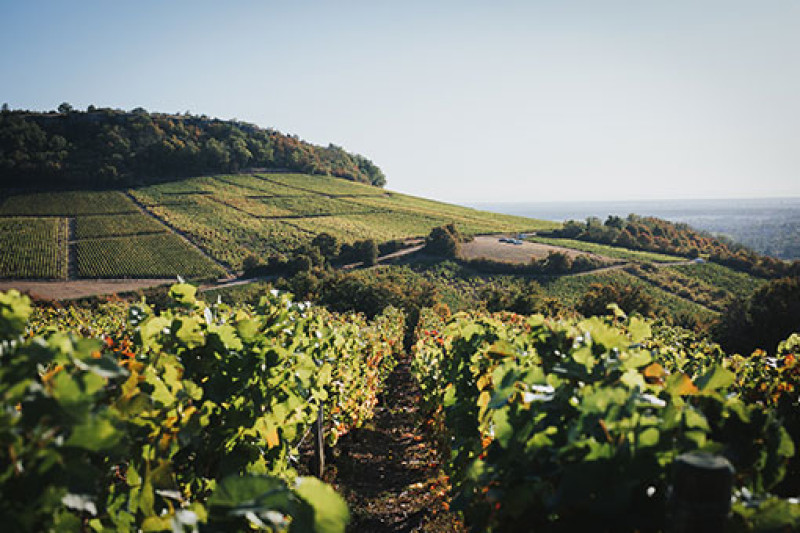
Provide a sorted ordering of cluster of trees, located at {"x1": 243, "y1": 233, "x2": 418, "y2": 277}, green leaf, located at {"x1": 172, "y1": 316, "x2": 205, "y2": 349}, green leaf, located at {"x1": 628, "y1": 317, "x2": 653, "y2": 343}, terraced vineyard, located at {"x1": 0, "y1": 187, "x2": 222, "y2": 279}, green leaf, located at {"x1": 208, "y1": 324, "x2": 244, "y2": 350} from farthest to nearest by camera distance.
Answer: cluster of trees, located at {"x1": 243, "y1": 233, "x2": 418, "y2": 277}
terraced vineyard, located at {"x1": 0, "y1": 187, "x2": 222, "y2": 279}
green leaf, located at {"x1": 208, "y1": 324, "x2": 244, "y2": 350}
green leaf, located at {"x1": 172, "y1": 316, "x2": 205, "y2": 349}
green leaf, located at {"x1": 628, "y1": 317, "x2": 653, "y2": 343}

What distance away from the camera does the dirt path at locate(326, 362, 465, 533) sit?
19.9 ft

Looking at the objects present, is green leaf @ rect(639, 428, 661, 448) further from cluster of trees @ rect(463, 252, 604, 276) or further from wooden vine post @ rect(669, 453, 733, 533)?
cluster of trees @ rect(463, 252, 604, 276)

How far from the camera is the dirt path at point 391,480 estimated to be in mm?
6070

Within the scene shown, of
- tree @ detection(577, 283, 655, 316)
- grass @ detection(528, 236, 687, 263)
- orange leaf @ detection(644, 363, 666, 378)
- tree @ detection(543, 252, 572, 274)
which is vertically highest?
orange leaf @ detection(644, 363, 666, 378)

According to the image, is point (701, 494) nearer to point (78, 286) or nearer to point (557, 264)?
point (78, 286)

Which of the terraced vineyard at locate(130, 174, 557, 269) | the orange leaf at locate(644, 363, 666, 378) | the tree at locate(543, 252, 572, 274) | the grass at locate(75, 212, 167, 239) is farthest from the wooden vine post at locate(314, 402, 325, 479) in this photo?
the grass at locate(75, 212, 167, 239)

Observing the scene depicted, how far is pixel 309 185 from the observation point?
92250 mm

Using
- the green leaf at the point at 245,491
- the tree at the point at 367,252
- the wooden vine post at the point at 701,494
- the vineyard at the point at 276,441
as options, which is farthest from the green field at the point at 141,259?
the wooden vine post at the point at 701,494

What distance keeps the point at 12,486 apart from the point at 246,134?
10899cm

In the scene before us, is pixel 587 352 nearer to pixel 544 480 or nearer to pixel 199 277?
pixel 544 480

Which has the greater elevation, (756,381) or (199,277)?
(756,381)

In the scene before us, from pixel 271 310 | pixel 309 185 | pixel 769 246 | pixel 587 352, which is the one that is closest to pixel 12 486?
pixel 587 352

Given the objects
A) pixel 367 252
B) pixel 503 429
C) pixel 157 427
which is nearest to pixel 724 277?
pixel 367 252

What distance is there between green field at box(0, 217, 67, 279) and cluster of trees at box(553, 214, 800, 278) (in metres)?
64.9
